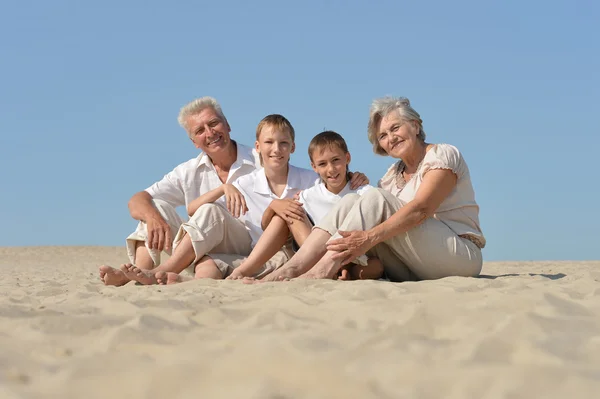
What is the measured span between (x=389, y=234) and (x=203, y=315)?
1998 mm

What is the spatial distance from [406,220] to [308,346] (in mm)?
2460

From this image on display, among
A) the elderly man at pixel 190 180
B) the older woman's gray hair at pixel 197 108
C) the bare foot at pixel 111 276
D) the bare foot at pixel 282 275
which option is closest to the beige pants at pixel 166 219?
the elderly man at pixel 190 180

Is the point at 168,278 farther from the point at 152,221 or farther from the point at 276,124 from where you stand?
the point at 276,124

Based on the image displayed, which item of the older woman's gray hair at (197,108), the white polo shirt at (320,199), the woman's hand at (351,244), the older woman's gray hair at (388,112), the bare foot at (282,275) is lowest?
the bare foot at (282,275)

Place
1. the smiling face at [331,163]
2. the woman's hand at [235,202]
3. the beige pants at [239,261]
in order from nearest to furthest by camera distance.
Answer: the smiling face at [331,163]
the beige pants at [239,261]
the woman's hand at [235,202]

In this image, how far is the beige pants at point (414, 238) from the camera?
4.89 metres

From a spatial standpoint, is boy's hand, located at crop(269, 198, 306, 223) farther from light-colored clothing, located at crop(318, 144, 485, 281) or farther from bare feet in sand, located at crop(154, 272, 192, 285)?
bare feet in sand, located at crop(154, 272, 192, 285)

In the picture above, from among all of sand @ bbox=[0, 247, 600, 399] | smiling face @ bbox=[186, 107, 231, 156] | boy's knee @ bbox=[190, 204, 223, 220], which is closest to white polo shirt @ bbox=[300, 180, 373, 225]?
boy's knee @ bbox=[190, 204, 223, 220]

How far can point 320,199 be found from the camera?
550 cm

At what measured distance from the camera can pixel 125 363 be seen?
7.76 ft

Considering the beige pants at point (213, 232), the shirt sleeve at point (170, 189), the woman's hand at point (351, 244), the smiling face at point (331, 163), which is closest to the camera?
the woman's hand at point (351, 244)

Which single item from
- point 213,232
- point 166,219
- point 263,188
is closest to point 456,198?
point 263,188

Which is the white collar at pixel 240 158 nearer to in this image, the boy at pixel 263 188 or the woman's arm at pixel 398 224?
the boy at pixel 263 188

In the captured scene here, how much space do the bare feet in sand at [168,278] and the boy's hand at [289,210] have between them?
89cm
